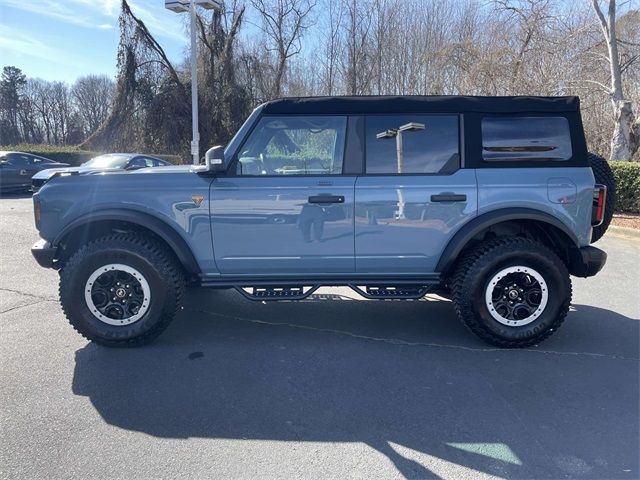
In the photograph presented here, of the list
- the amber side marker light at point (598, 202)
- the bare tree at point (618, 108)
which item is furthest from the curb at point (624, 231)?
the amber side marker light at point (598, 202)

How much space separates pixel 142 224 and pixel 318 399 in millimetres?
1995

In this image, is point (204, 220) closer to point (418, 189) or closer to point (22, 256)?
point (418, 189)

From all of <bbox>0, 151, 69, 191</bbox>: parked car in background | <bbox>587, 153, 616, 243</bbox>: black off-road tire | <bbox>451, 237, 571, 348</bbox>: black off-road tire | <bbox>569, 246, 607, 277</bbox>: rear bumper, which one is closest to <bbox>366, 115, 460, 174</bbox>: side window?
<bbox>451, 237, 571, 348</bbox>: black off-road tire

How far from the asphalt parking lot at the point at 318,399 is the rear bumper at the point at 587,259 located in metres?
0.65

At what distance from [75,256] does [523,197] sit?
3.74 metres

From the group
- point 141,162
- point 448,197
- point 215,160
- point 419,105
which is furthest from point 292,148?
point 141,162

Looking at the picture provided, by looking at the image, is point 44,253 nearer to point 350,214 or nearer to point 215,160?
point 215,160

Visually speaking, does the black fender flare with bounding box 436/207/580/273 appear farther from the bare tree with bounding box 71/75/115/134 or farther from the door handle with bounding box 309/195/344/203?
the bare tree with bounding box 71/75/115/134

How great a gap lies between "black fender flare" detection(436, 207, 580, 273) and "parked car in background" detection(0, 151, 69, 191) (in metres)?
15.2

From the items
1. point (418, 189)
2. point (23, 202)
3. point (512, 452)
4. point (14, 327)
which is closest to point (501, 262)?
point (418, 189)

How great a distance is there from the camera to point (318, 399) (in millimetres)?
3152

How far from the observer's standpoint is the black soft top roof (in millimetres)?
3965

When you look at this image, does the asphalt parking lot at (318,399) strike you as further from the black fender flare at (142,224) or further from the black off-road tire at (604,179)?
the black off-road tire at (604,179)

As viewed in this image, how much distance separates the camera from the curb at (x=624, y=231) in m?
8.82
